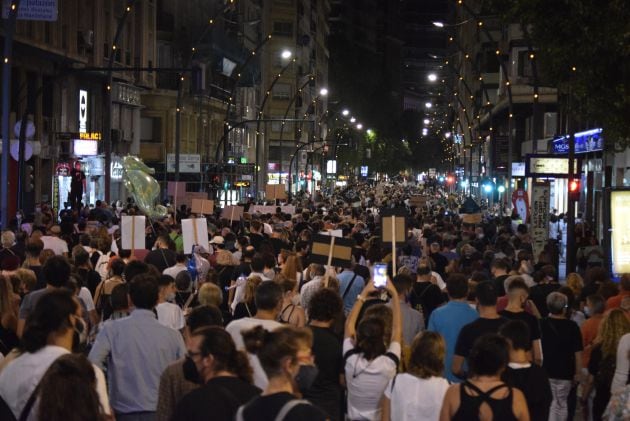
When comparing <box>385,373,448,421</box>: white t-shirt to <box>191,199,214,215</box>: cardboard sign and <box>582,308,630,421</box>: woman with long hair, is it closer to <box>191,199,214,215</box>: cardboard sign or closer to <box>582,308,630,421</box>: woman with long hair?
<box>582,308,630,421</box>: woman with long hair

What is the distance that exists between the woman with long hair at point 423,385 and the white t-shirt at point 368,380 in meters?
0.56

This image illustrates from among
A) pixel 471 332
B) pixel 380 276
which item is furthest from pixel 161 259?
pixel 471 332

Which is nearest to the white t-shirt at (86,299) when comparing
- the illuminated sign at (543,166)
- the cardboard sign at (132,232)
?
the cardboard sign at (132,232)

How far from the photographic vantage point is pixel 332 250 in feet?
46.5

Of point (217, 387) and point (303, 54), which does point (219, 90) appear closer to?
point (303, 54)

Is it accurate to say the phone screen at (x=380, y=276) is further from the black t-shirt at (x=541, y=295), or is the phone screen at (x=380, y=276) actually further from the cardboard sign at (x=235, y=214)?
the cardboard sign at (x=235, y=214)

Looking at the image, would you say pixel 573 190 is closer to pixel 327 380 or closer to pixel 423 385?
pixel 327 380

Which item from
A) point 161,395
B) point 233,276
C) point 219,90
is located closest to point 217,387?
point 161,395

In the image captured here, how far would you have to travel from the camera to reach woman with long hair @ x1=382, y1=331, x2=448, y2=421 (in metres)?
8.41

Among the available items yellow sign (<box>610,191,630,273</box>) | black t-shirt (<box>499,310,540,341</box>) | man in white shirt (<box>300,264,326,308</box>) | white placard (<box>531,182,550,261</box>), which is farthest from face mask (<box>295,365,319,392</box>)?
white placard (<box>531,182,550,261</box>)

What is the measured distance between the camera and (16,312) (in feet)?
36.0

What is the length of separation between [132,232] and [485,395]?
10888 mm

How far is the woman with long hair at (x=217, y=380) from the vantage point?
6.63 metres

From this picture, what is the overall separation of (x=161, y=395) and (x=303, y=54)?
103 meters
